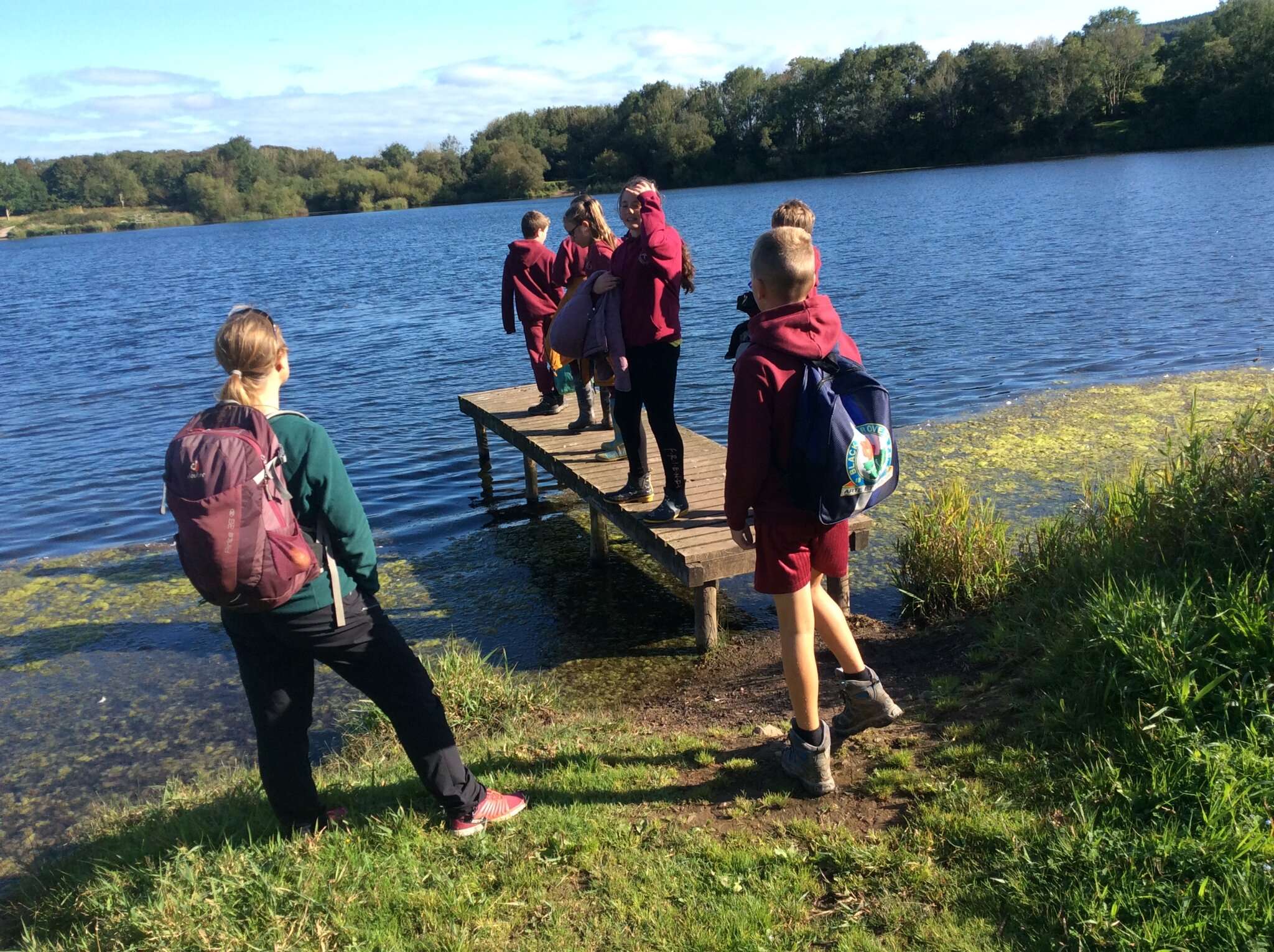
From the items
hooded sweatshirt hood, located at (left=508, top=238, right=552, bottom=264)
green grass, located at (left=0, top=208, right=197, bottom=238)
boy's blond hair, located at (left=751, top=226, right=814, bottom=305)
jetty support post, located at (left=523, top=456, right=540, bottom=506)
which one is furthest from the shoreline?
boy's blond hair, located at (left=751, top=226, right=814, bottom=305)

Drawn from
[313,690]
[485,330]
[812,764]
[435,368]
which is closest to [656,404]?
→ [812,764]

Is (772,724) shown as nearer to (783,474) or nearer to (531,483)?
(783,474)

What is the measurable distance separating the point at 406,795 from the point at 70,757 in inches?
119

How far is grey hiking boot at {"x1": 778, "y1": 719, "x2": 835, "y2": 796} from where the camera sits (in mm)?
3615

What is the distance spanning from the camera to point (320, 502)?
10.6 ft

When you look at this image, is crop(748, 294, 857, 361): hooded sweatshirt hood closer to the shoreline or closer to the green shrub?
the green shrub

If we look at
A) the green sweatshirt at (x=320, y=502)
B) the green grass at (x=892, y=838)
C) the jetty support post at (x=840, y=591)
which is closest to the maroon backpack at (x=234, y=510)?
the green sweatshirt at (x=320, y=502)

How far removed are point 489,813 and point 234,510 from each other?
155 centimetres

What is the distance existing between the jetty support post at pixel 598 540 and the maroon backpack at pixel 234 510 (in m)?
4.94

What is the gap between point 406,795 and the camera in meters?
4.00

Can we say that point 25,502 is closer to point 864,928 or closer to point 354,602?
point 354,602

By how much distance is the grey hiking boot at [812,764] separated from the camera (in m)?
3.62

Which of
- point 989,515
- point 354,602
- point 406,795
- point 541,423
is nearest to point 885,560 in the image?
point 989,515

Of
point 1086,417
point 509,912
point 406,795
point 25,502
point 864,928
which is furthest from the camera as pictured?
point 25,502
